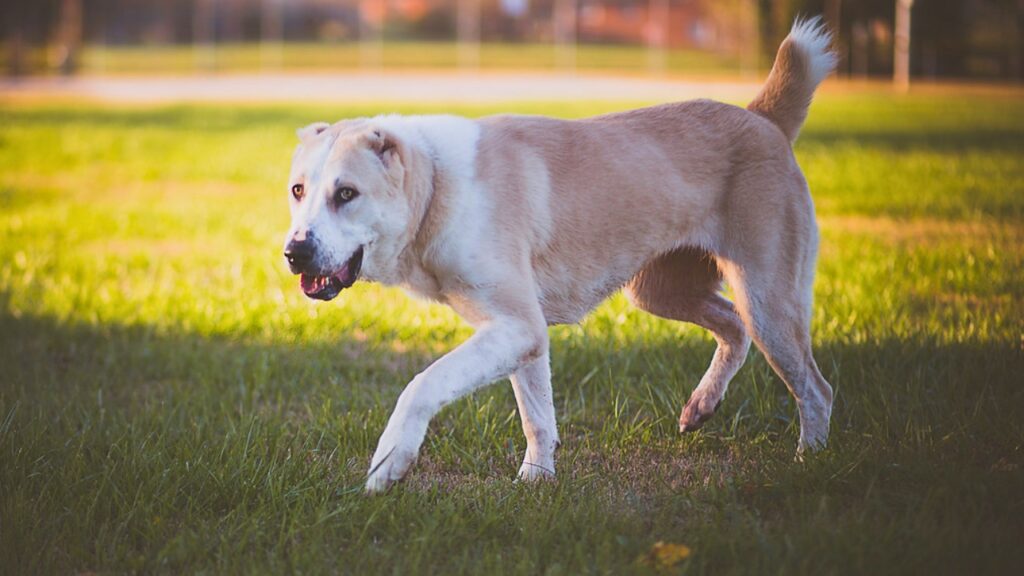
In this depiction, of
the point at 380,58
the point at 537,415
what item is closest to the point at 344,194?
the point at 537,415

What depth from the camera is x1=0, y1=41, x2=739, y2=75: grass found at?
4725cm

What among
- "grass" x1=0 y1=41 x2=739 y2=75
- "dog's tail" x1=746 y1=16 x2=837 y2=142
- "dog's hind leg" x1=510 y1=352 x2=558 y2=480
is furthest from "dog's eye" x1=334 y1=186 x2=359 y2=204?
"grass" x1=0 y1=41 x2=739 y2=75

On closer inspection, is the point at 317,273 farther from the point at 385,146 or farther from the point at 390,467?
the point at 390,467

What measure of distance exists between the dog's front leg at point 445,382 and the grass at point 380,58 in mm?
43325

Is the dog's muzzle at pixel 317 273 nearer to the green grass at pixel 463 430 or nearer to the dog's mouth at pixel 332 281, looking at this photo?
the dog's mouth at pixel 332 281

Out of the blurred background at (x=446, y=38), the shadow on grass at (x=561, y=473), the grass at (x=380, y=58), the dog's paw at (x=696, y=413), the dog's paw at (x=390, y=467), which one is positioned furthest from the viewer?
the grass at (x=380, y=58)

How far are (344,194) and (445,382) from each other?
77 centimetres

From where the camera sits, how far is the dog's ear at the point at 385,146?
3885 millimetres

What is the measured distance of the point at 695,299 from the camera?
497cm

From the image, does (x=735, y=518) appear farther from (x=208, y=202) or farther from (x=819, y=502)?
(x=208, y=202)

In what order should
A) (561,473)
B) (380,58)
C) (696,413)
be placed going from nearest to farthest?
(561,473) → (696,413) → (380,58)

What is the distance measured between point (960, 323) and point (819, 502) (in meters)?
2.71

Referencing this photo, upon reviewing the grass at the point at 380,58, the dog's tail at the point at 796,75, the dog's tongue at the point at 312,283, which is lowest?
the dog's tongue at the point at 312,283

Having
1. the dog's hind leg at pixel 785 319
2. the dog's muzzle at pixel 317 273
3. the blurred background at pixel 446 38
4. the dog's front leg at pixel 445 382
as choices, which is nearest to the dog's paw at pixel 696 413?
the dog's hind leg at pixel 785 319
